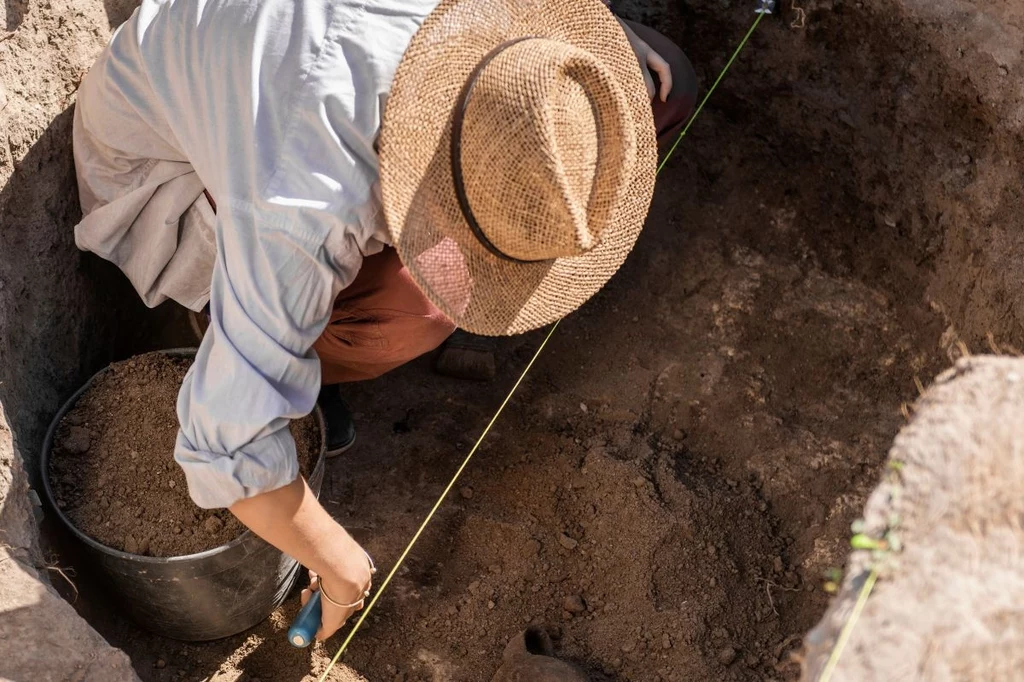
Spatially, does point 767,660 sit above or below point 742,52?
below

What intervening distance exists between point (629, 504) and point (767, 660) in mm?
439

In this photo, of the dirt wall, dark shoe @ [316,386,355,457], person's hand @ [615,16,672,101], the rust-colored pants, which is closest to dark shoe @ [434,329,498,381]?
dark shoe @ [316,386,355,457]

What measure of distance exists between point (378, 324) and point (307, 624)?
0.59 m

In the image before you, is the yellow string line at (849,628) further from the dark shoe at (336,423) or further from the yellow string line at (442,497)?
the dark shoe at (336,423)

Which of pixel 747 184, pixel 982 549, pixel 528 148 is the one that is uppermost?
pixel 528 148

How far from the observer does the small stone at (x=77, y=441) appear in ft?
6.20

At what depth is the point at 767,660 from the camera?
199cm

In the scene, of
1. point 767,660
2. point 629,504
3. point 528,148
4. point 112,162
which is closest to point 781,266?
point 629,504

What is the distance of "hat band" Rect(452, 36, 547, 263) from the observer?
4.85 ft

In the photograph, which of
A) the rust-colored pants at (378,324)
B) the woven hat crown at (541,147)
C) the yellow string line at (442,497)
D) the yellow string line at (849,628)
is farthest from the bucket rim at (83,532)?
the yellow string line at (849,628)

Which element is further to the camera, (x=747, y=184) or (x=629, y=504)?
(x=747, y=184)

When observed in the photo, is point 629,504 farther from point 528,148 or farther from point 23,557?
point 23,557

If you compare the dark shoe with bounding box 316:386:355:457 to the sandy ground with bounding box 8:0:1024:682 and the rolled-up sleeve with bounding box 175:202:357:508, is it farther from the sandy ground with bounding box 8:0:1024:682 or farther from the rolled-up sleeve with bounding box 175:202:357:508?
the rolled-up sleeve with bounding box 175:202:357:508

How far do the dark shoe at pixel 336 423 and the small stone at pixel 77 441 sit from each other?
0.57 m
